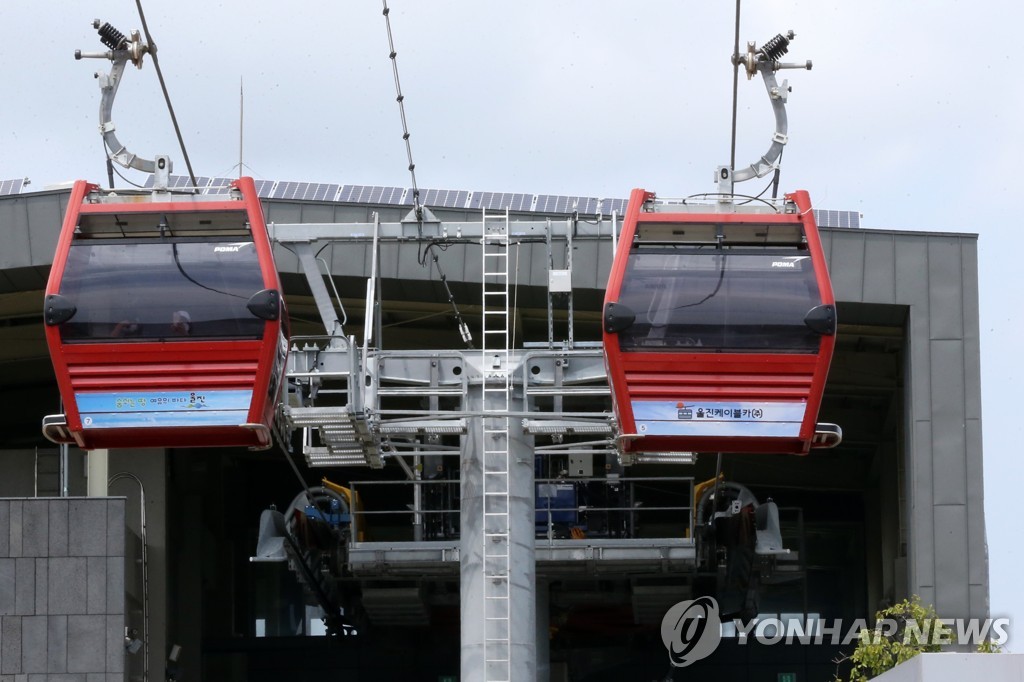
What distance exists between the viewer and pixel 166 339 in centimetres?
1576


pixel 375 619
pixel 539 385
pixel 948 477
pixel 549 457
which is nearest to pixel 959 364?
pixel 948 477

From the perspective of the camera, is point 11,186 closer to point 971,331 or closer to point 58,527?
point 58,527

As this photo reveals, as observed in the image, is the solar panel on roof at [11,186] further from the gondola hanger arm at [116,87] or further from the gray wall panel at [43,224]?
the gondola hanger arm at [116,87]

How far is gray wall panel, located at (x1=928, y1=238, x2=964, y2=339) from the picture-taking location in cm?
2197

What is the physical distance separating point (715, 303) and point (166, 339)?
457cm

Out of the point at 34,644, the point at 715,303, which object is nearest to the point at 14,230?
the point at 34,644

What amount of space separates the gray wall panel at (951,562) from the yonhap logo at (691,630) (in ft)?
22.8

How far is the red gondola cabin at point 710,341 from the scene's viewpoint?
15.6 meters

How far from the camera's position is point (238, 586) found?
33.8m

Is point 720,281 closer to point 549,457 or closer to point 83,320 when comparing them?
point 83,320

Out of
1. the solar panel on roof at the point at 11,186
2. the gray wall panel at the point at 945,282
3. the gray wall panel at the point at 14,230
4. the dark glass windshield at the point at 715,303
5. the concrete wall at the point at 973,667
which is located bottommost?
the concrete wall at the point at 973,667

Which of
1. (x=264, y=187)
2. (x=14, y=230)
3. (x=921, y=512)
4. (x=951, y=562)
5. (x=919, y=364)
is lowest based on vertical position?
(x=951, y=562)

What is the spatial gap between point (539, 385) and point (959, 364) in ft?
23.6

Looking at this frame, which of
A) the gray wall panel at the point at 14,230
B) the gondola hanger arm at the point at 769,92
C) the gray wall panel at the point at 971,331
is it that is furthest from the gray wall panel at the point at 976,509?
the gray wall panel at the point at 14,230
